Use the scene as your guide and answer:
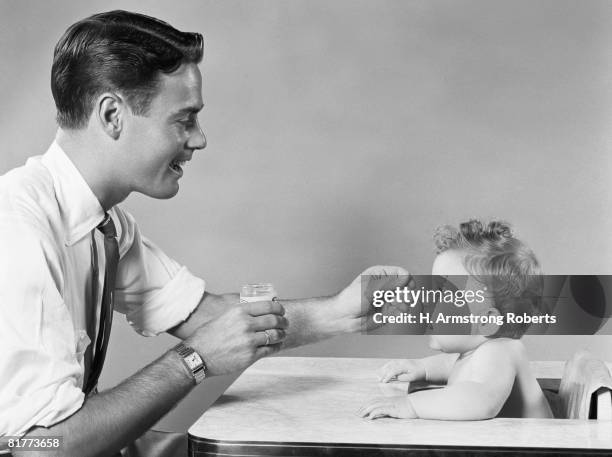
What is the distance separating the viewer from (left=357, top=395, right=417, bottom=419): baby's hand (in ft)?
5.10

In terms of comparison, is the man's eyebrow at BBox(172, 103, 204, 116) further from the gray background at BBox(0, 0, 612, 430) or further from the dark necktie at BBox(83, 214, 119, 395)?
the gray background at BBox(0, 0, 612, 430)

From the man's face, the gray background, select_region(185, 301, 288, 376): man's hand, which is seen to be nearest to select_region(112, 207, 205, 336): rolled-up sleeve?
the man's face

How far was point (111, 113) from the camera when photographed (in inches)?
74.1

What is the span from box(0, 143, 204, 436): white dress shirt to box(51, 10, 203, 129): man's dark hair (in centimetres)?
11

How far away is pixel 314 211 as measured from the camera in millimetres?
3232

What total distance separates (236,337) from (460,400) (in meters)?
0.45

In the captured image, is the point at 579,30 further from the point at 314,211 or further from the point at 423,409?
the point at 423,409

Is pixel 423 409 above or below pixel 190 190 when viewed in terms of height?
below

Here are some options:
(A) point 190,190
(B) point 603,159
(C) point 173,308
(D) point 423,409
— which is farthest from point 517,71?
(D) point 423,409

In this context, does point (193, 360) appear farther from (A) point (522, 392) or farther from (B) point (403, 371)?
Result: (A) point (522, 392)

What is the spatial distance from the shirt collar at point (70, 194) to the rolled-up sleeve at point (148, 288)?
28 cm

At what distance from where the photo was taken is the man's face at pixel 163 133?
1.91 meters

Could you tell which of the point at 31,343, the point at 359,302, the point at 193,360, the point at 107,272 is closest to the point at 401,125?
the point at 359,302

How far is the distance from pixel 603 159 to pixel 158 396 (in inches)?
84.5
